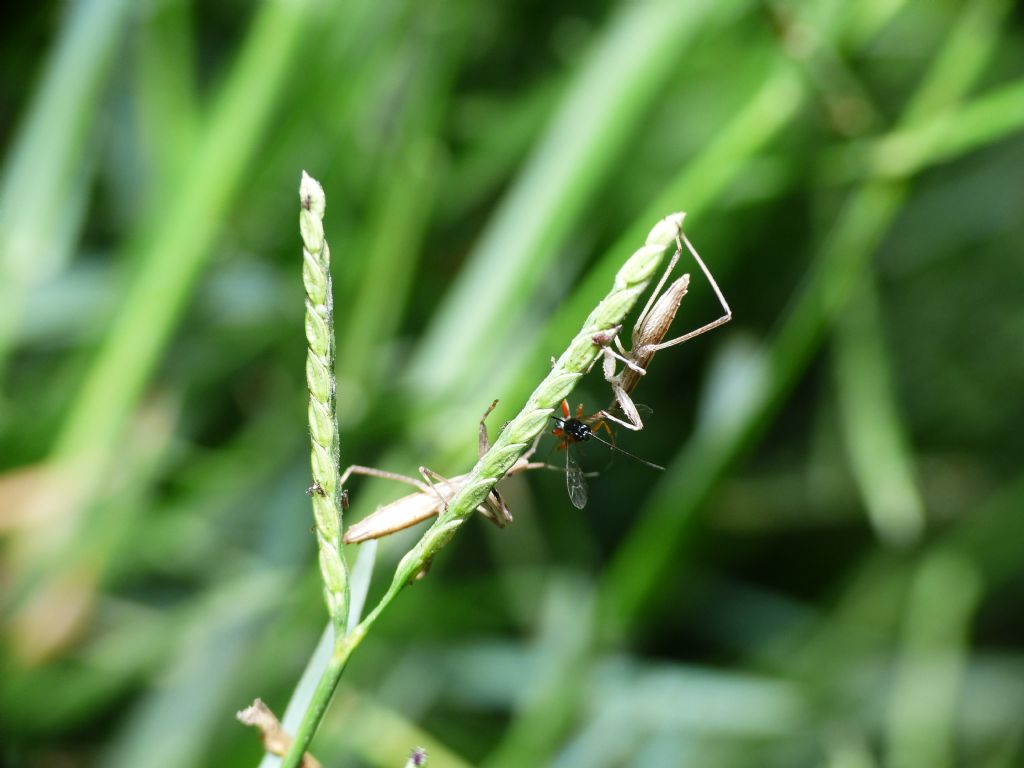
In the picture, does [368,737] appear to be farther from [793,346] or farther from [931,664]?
[931,664]

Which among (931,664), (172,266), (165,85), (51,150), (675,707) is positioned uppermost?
(165,85)

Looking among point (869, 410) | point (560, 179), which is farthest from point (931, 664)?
point (560, 179)

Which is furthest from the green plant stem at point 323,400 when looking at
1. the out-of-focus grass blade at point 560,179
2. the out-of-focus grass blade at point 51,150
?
the out-of-focus grass blade at point 51,150

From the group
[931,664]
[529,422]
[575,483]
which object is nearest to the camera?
[529,422]

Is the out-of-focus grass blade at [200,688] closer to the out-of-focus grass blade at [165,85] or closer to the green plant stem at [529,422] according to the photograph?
the out-of-focus grass blade at [165,85]

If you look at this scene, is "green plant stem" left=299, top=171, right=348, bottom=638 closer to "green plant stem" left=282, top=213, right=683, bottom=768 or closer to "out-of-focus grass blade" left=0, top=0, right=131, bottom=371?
"green plant stem" left=282, top=213, right=683, bottom=768


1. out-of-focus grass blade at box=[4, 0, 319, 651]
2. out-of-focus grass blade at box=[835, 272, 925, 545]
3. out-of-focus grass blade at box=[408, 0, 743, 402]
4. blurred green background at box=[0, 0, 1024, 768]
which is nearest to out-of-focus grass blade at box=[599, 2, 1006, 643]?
blurred green background at box=[0, 0, 1024, 768]

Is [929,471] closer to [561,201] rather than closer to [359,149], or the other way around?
[561,201]

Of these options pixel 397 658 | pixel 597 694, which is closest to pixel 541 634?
pixel 597 694
